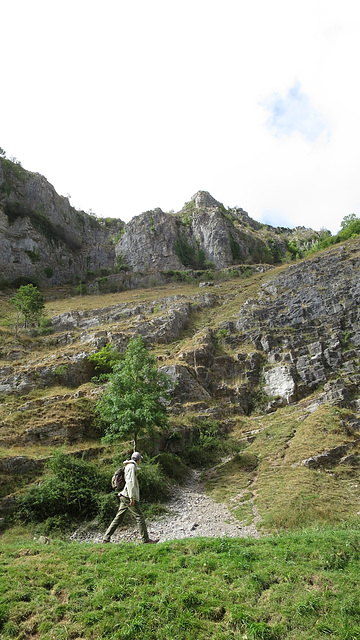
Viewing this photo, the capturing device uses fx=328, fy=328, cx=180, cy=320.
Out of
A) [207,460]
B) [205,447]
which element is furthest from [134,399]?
[207,460]

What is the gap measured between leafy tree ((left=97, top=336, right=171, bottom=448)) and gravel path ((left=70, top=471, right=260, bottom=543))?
3914mm

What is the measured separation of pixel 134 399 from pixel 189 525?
7.27 metres

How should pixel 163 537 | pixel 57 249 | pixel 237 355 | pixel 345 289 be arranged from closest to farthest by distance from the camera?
pixel 163 537 < pixel 237 355 < pixel 345 289 < pixel 57 249

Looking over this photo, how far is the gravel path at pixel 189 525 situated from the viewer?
35.1 ft

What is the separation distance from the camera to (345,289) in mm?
34688

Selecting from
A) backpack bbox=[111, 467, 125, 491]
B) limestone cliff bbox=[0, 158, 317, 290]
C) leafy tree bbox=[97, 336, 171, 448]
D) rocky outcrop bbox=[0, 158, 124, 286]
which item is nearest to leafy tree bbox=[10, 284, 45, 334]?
leafy tree bbox=[97, 336, 171, 448]

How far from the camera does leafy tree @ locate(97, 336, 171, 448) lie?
16922 mm

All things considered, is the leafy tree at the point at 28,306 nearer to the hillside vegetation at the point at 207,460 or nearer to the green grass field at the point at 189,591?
the hillside vegetation at the point at 207,460

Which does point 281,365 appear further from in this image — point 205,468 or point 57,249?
point 57,249

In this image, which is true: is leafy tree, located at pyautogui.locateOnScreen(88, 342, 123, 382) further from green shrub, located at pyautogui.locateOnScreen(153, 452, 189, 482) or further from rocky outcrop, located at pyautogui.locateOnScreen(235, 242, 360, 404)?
rocky outcrop, located at pyautogui.locateOnScreen(235, 242, 360, 404)

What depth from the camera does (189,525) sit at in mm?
11633

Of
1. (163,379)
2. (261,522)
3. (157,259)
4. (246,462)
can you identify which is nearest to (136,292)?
(157,259)

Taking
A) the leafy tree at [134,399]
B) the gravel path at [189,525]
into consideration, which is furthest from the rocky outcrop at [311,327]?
the gravel path at [189,525]

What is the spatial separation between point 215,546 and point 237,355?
24077mm
